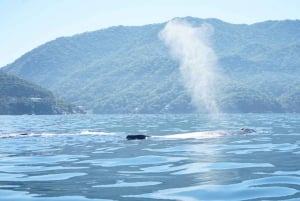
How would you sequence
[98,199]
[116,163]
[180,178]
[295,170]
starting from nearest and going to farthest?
[98,199] < [180,178] < [295,170] < [116,163]

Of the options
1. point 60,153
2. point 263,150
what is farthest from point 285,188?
point 60,153

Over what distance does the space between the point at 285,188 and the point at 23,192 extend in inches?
348

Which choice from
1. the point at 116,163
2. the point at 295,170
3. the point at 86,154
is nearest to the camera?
the point at 295,170

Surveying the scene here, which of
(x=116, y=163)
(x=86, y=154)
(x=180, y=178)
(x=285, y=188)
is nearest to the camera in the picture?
(x=285, y=188)

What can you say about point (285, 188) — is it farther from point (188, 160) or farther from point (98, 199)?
point (188, 160)

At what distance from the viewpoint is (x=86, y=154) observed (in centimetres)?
2820

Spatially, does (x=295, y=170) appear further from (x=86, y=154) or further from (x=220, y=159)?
(x=86, y=154)

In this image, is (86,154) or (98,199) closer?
(98,199)

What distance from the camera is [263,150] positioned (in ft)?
95.3

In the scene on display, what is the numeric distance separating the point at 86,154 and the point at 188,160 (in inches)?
273

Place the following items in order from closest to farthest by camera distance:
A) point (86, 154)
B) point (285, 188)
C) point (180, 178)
A: point (285, 188) → point (180, 178) → point (86, 154)

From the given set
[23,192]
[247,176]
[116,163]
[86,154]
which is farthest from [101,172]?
[86,154]

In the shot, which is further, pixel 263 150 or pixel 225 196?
pixel 263 150

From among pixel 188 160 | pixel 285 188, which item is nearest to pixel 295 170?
pixel 285 188
